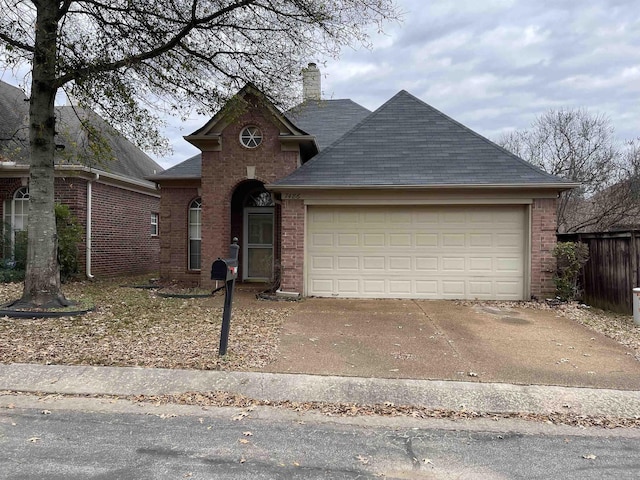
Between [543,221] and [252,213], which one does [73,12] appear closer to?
[252,213]

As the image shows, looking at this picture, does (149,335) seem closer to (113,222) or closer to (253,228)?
(253,228)

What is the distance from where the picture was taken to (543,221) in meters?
9.48

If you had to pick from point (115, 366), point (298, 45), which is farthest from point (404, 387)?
point (298, 45)

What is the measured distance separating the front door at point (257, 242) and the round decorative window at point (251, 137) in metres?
2.21

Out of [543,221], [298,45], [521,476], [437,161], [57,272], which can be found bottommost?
[521,476]

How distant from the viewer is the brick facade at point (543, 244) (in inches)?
372

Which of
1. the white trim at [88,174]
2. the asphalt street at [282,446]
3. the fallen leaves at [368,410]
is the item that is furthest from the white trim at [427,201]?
the white trim at [88,174]

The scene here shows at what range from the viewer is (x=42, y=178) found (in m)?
7.82

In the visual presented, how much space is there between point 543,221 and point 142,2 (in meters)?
9.64

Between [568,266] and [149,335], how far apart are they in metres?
8.72

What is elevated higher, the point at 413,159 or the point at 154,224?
the point at 413,159

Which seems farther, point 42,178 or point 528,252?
point 528,252

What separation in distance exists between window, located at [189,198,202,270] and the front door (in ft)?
4.56

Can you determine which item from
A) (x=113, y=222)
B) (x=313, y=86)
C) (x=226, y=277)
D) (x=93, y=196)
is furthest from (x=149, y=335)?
(x=313, y=86)
